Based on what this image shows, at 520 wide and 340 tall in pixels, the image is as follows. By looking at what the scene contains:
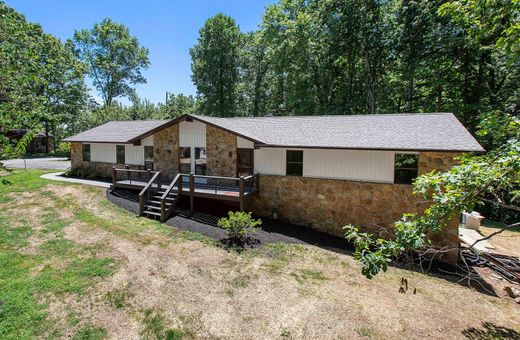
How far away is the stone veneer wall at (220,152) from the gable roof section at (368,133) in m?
0.69

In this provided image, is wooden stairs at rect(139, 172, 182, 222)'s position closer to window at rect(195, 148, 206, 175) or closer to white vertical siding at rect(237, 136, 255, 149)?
window at rect(195, 148, 206, 175)

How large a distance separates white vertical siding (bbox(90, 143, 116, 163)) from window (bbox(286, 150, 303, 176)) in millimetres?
12622

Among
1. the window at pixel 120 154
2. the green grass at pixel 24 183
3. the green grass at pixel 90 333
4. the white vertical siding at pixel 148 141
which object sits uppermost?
the white vertical siding at pixel 148 141

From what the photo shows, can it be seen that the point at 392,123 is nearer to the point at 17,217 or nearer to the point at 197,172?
the point at 197,172

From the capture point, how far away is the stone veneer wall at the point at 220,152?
45.6 feet

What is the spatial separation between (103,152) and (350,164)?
16805 millimetres

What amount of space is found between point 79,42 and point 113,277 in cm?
4753

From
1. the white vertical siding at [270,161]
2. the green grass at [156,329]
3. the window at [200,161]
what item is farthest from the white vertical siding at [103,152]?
the green grass at [156,329]

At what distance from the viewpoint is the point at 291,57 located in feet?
90.2

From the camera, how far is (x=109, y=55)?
139 feet

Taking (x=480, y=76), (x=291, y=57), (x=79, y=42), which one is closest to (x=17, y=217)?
(x=291, y=57)

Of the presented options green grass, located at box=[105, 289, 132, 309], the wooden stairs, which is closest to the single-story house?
the wooden stairs

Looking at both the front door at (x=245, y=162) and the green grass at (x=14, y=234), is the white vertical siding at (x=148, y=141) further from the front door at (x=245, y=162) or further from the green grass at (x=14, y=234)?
the green grass at (x=14, y=234)

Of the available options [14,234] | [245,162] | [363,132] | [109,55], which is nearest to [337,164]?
[363,132]
